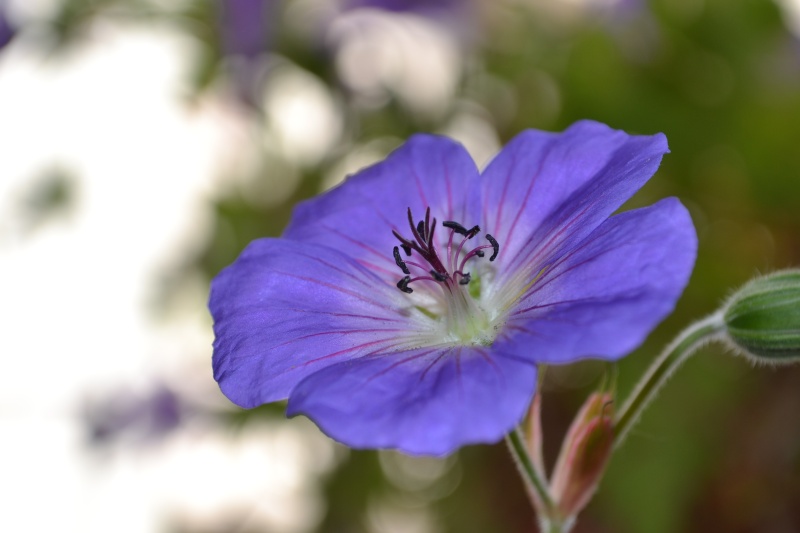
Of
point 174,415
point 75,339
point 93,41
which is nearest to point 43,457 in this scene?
→ point 75,339

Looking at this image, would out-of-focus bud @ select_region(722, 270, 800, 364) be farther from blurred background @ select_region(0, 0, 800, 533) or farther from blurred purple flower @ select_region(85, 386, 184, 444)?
blurred purple flower @ select_region(85, 386, 184, 444)

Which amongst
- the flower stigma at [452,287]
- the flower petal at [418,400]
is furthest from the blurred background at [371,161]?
the flower petal at [418,400]

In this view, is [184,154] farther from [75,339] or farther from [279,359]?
[279,359]

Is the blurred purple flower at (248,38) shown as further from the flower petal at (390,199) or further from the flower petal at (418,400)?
the flower petal at (418,400)

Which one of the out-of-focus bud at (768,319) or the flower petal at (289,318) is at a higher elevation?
the out-of-focus bud at (768,319)

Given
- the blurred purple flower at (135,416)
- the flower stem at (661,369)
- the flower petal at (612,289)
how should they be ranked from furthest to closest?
the blurred purple flower at (135,416)
the flower stem at (661,369)
the flower petal at (612,289)

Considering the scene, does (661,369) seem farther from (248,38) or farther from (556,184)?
(248,38)
